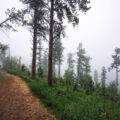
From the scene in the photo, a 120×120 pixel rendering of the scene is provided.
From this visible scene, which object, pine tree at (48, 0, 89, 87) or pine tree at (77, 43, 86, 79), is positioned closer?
pine tree at (48, 0, 89, 87)

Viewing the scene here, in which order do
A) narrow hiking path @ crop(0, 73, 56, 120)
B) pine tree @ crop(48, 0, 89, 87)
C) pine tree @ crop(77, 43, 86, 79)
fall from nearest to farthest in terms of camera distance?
narrow hiking path @ crop(0, 73, 56, 120)
pine tree @ crop(48, 0, 89, 87)
pine tree @ crop(77, 43, 86, 79)

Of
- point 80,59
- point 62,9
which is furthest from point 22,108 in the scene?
point 80,59

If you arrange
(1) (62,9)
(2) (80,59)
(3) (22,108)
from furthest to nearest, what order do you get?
(2) (80,59)
(1) (62,9)
(3) (22,108)

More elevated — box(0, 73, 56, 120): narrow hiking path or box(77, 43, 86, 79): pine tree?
box(77, 43, 86, 79): pine tree

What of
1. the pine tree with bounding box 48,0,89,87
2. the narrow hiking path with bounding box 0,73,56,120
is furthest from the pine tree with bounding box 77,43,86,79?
the narrow hiking path with bounding box 0,73,56,120

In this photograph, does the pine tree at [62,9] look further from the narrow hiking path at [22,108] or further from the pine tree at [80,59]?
the pine tree at [80,59]

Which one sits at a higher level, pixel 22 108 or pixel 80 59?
pixel 80 59

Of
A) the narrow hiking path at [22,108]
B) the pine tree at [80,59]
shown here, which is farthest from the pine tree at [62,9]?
the pine tree at [80,59]

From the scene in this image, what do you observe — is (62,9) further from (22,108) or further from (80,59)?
→ (80,59)

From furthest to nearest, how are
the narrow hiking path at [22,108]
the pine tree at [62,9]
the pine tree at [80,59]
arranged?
the pine tree at [80,59] → the pine tree at [62,9] → the narrow hiking path at [22,108]

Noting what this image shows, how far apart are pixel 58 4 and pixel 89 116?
8.87 metres

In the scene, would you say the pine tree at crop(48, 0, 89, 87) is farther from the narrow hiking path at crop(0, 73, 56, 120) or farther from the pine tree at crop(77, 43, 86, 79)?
the pine tree at crop(77, 43, 86, 79)

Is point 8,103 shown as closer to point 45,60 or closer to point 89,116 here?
point 89,116

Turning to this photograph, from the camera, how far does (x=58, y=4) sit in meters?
10.7
